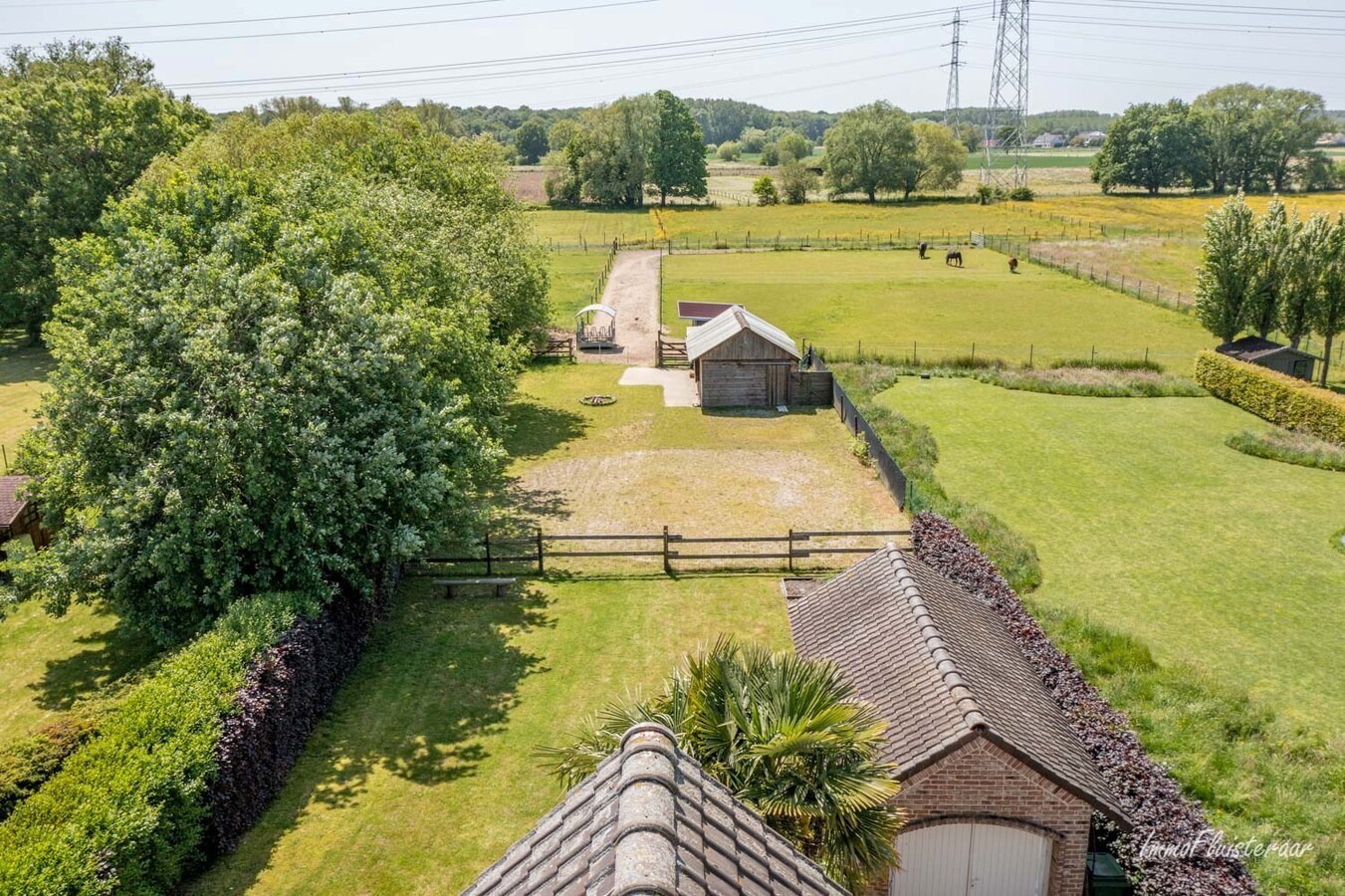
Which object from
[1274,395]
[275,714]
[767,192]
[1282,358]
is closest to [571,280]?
[1282,358]

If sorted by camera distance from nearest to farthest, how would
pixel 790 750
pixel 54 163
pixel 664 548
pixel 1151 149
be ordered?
pixel 790 750 → pixel 664 548 → pixel 54 163 → pixel 1151 149

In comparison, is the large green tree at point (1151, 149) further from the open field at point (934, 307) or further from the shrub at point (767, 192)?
the open field at point (934, 307)

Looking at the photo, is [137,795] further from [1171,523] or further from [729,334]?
[729,334]

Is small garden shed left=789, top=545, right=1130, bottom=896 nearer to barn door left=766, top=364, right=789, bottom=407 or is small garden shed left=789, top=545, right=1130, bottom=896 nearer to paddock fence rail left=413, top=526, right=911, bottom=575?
paddock fence rail left=413, top=526, right=911, bottom=575

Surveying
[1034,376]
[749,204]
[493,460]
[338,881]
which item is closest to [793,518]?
[493,460]

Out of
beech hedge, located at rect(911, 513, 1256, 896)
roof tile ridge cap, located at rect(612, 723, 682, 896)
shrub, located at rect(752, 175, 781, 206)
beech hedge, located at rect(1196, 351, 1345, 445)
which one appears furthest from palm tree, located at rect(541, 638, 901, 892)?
shrub, located at rect(752, 175, 781, 206)

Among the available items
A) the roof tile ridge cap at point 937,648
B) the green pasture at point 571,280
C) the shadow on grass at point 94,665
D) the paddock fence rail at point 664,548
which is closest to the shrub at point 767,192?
the green pasture at point 571,280

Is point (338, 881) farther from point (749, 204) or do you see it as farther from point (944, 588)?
point (749, 204)
